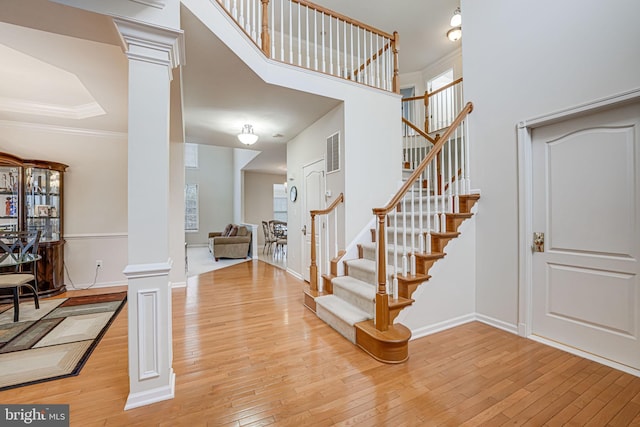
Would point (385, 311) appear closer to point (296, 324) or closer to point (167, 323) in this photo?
point (296, 324)

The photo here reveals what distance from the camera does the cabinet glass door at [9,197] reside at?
12.6 ft

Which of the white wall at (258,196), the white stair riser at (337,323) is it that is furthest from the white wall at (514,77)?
the white wall at (258,196)

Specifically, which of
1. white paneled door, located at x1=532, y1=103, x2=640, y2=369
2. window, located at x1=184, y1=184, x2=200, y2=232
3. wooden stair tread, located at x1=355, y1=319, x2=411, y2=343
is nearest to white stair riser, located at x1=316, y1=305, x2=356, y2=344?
wooden stair tread, located at x1=355, y1=319, x2=411, y2=343

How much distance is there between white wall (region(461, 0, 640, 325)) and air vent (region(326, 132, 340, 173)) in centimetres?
172

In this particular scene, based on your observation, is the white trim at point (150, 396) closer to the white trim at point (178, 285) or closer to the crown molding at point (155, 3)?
the crown molding at point (155, 3)

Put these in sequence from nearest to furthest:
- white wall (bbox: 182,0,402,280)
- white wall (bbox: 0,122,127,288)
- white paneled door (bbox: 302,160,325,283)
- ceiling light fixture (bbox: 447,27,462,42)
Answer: white wall (bbox: 182,0,402,280), white wall (bbox: 0,122,127,288), white paneled door (bbox: 302,160,325,283), ceiling light fixture (bbox: 447,27,462,42)

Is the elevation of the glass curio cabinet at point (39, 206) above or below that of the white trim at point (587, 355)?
above

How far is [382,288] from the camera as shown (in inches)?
93.3

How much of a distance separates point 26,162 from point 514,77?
6.34 meters

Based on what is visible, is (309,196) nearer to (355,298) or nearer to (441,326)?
(355,298)

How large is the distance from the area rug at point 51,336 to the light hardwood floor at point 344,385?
5.5 inches

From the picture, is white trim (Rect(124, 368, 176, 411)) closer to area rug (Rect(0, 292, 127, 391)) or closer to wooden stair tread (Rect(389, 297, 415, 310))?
area rug (Rect(0, 292, 127, 391))

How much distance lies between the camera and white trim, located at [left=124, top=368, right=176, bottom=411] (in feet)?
5.49

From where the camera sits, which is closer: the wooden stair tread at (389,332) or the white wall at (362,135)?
the wooden stair tread at (389,332)
